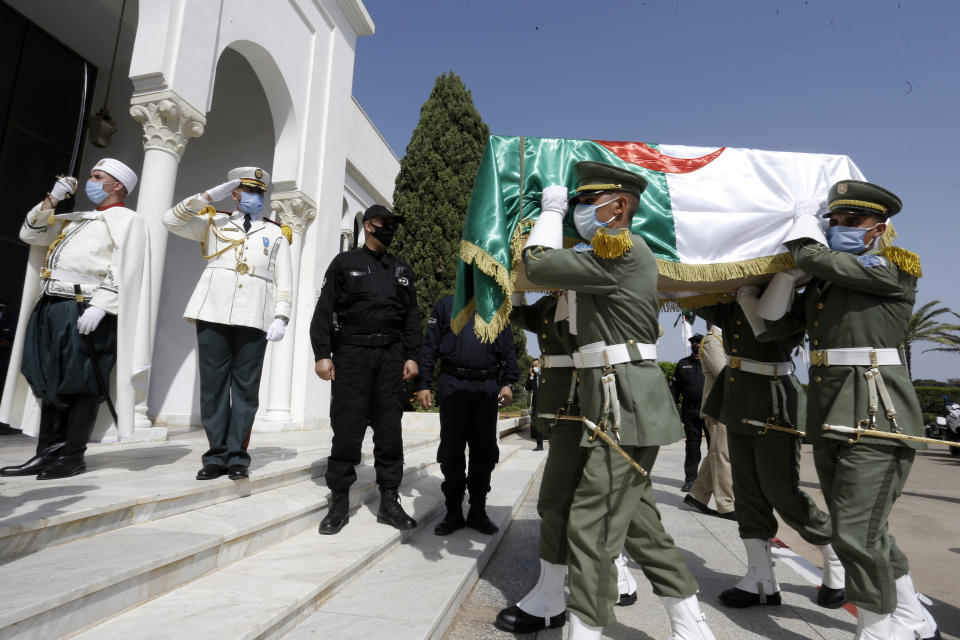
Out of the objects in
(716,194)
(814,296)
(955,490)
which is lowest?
(955,490)

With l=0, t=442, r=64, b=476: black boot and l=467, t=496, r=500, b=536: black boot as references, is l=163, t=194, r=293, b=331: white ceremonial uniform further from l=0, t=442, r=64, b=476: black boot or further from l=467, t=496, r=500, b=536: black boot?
l=467, t=496, r=500, b=536: black boot

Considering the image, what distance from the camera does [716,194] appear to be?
2.94 meters

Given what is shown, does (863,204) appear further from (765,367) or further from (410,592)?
(410,592)

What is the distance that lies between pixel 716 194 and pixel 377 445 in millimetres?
2691

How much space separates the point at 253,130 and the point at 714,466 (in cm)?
825

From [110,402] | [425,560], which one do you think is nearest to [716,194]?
[425,560]

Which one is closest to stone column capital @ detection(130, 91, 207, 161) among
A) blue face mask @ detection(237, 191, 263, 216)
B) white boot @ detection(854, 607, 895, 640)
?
blue face mask @ detection(237, 191, 263, 216)

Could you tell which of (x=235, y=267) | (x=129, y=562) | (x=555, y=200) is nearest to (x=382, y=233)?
(x=235, y=267)

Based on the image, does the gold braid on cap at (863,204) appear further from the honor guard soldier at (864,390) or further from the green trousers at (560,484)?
the green trousers at (560,484)

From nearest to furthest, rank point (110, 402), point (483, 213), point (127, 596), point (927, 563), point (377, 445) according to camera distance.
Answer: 1. point (127, 596)
2. point (483, 213)
3. point (110, 402)
4. point (377, 445)
5. point (927, 563)

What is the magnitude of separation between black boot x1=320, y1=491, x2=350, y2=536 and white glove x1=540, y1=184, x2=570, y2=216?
2.36 m

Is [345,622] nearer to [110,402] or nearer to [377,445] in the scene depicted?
[377,445]

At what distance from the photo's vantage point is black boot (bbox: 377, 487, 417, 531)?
3.65 metres

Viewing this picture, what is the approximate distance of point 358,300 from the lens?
12.1 ft
